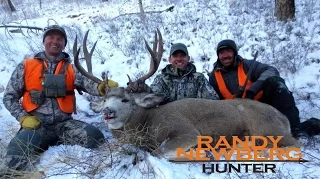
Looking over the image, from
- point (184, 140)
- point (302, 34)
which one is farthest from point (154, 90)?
point (302, 34)

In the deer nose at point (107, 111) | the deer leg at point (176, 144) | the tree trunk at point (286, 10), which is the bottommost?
the deer leg at point (176, 144)

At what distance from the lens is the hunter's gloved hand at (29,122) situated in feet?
15.5

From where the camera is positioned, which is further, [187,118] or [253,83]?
[253,83]

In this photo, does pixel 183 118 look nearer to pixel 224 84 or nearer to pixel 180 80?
pixel 180 80

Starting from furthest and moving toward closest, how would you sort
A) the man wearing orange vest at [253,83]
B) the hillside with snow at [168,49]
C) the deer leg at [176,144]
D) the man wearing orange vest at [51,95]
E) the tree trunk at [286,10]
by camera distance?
the tree trunk at [286,10] < the man wearing orange vest at [253,83] < the man wearing orange vest at [51,95] < the deer leg at [176,144] < the hillside with snow at [168,49]

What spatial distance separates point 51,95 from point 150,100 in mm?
1375

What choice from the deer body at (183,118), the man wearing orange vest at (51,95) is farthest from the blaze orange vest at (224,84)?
the man wearing orange vest at (51,95)

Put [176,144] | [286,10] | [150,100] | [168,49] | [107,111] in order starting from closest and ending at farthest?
[176,144], [107,111], [150,100], [168,49], [286,10]

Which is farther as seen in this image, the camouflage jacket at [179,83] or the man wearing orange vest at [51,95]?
the camouflage jacket at [179,83]

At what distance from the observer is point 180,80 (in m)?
5.76

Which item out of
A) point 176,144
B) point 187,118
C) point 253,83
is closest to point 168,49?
point 253,83

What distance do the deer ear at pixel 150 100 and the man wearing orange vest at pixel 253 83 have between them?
50.9 inches

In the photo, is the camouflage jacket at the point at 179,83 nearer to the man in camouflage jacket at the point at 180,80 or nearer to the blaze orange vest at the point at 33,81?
the man in camouflage jacket at the point at 180,80

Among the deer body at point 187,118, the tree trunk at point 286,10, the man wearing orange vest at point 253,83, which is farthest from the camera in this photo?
the tree trunk at point 286,10
